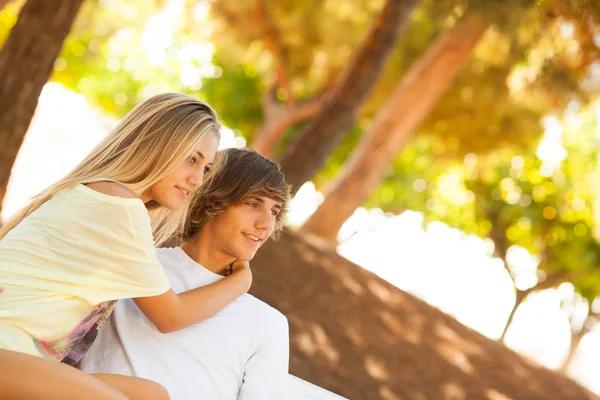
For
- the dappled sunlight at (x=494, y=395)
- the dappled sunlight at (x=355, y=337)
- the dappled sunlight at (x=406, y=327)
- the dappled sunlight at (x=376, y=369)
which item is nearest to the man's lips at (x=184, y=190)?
the dappled sunlight at (x=376, y=369)

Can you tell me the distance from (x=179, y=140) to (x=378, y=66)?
23.8 feet

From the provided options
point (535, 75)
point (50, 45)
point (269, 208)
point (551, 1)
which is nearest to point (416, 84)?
point (535, 75)

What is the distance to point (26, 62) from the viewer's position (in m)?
6.17

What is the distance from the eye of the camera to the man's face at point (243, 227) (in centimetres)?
286

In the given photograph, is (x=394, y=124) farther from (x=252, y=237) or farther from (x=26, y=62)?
(x=252, y=237)

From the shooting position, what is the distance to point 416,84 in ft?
39.9

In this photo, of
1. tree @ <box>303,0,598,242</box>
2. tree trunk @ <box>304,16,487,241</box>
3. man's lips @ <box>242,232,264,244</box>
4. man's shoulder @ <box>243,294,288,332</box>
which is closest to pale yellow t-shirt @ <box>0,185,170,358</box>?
man's shoulder @ <box>243,294,288,332</box>

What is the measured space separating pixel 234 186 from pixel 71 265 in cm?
80

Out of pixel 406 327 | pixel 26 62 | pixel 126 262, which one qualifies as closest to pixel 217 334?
pixel 126 262

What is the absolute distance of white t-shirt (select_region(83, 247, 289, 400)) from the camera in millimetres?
2520

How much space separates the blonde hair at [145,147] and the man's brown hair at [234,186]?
0.28 m

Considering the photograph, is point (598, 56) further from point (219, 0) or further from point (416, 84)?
point (219, 0)

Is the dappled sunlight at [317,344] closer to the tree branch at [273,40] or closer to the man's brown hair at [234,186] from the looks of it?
the man's brown hair at [234,186]

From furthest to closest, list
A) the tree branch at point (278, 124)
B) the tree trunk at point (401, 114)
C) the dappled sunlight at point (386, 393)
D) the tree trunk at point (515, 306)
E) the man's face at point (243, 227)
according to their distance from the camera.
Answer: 1. the tree trunk at point (515, 306)
2. the tree branch at point (278, 124)
3. the tree trunk at point (401, 114)
4. the dappled sunlight at point (386, 393)
5. the man's face at point (243, 227)
